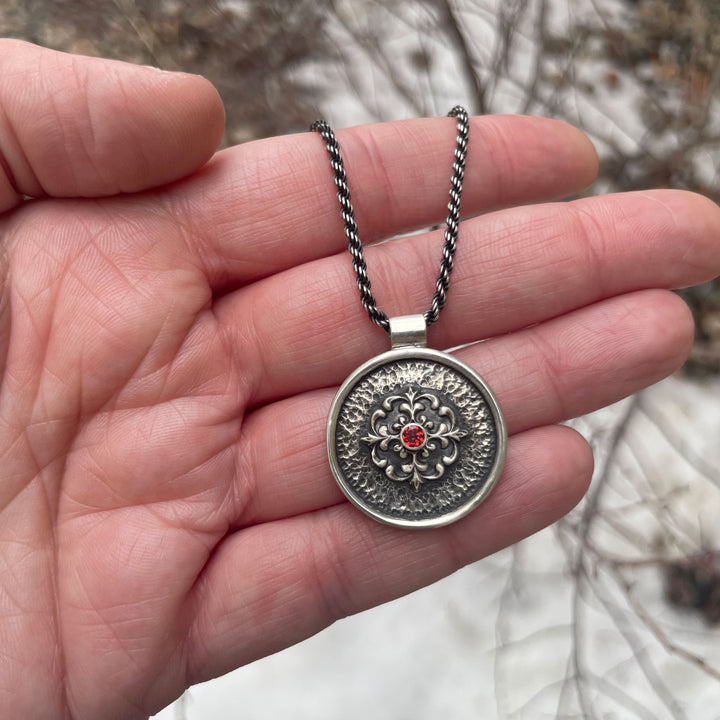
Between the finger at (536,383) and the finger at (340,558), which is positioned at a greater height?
the finger at (536,383)

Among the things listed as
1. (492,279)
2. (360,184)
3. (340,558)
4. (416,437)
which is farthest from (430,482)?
(360,184)

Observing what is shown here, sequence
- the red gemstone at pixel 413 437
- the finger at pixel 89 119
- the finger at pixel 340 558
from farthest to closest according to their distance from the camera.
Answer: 1. the red gemstone at pixel 413 437
2. the finger at pixel 340 558
3. the finger at pixel 89 119

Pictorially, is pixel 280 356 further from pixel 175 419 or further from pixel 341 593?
pixel 341 593

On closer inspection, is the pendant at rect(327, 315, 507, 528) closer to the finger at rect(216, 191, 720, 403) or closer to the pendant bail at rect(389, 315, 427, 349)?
the pendant bail at rect(389, 315, 427, 349)

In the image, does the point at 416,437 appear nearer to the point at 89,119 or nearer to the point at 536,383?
the point at 536,383

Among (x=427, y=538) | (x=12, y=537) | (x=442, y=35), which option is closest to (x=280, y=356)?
(x=427, y=538)

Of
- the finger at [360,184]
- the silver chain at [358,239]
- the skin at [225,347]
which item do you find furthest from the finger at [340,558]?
the finger at [360,184]

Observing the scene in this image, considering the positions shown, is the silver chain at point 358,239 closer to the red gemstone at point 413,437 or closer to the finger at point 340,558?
the red gemstone at point 413,437
